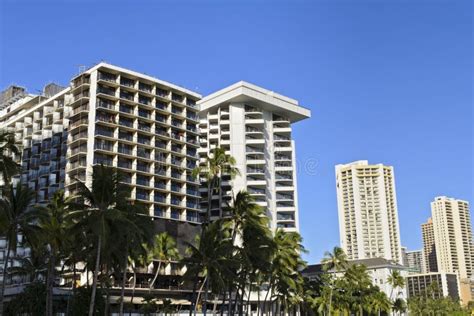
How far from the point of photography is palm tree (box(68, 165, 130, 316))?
4856 centimetres

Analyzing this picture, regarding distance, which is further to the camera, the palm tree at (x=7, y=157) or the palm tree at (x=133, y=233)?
the palm tree at (x=133, y=233)

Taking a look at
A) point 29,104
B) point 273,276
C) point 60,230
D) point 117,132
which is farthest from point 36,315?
point 29,104

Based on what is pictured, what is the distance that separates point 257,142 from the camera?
127562 millimetres

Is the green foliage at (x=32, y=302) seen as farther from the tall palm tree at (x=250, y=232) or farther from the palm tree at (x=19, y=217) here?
the tall palm tree at (x=250, y=232)

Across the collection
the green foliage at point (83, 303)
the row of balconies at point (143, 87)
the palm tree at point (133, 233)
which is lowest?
the green foliage at point (83, 303)

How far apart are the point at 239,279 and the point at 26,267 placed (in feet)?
89.4

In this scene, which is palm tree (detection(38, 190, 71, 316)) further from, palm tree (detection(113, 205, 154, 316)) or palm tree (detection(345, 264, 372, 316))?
palm tree (detection(345, 264, 372, 316))

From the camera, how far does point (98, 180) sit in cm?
5019

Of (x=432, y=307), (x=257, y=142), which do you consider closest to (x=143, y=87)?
(x=257, y=142)

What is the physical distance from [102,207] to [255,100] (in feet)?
269

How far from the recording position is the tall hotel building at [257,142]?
125 metres

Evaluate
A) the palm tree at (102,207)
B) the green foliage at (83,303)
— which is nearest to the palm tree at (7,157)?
the palm tree at (102,207)

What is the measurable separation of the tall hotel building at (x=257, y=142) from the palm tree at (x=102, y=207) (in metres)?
70.6

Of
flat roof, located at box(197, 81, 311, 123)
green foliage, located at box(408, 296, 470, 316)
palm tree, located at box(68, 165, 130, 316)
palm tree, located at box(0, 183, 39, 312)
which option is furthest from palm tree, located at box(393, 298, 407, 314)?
palm tree, located at box(0, 183, 39, 312)
